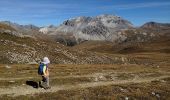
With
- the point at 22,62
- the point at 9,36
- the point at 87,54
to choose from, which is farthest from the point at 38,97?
the point at 87,54

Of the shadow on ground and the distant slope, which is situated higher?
Result: the distant slope

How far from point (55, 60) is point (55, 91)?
162 feet

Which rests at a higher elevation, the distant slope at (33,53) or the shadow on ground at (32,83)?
the distant slope at (33,53)

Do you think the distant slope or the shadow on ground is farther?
the distant slope

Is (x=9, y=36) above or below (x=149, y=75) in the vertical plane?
above

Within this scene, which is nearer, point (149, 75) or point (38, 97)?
point (38, 97)

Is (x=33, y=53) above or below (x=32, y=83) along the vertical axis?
above

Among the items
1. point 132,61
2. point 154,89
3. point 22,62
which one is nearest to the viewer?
point 154,89

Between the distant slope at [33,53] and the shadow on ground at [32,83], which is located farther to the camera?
the distant slope at [33,53]

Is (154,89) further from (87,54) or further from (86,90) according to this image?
(87,54)

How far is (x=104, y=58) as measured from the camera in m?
98.9

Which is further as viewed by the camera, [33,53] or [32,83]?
[33,53]

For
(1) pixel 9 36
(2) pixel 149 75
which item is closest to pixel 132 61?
(1) pixel 9 36

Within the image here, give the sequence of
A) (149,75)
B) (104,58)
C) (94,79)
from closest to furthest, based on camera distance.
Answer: (94,79) < (149,75) < (104,58)
